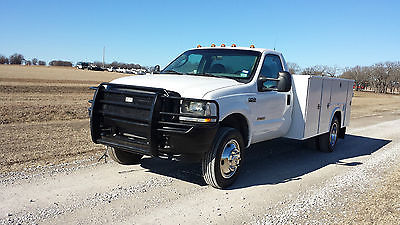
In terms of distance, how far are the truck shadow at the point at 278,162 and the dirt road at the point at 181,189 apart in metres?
0.02

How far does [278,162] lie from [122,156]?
10.3 ft

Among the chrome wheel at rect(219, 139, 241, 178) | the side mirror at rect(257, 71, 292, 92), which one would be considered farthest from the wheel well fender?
the side mirror at rect(257, 71, 292, 92)

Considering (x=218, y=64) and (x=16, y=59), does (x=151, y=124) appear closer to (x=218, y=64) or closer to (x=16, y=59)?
(x=218, y=64)

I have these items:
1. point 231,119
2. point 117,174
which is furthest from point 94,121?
point 231,119

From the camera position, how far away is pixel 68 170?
18.4 feet

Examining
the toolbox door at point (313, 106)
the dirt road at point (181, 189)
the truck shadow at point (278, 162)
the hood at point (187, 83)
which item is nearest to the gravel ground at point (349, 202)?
the dirt road at point (181, 189)

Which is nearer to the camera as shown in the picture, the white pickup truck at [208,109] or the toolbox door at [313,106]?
the white pickup truck at [208,109]

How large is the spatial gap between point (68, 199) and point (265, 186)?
2892mm

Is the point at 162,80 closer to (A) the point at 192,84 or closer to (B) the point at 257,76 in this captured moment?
(A) the point at 192,84

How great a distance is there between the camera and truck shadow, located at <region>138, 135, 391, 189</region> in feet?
18.9

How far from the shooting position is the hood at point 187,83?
4590 millimetres

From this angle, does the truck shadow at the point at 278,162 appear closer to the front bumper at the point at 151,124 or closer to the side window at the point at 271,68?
the front bumper at the point at 151,124

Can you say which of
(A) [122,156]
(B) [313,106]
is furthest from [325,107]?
(A) [122,156]

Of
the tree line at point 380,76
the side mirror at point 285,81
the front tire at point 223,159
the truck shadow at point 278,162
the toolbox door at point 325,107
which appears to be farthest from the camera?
the tree line at point 380,76
